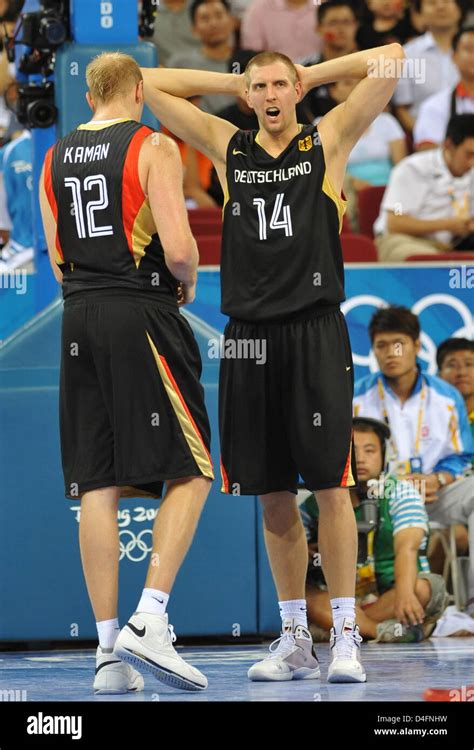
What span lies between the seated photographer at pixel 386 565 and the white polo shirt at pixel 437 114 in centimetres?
347

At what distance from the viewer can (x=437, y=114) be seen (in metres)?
8.65

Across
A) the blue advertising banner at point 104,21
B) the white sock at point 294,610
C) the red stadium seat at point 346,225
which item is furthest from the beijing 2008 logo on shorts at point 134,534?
the red stadium seat at point 346,225

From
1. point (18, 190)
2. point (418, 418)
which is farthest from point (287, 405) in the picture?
point (18, 190)

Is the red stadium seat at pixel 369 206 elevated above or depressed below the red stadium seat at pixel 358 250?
above

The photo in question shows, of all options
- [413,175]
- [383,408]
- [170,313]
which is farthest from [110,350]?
[413,175]

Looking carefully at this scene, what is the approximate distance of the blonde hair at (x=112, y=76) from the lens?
3971mm

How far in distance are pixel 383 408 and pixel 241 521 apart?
3.37ft

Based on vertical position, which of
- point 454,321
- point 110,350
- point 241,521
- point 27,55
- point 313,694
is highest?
point 27,55

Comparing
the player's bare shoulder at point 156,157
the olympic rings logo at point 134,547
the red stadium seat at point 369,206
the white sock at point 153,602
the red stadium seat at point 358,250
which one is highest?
the red stadium seat at point 369,206

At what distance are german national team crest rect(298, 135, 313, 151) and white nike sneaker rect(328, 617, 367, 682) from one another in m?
1.57

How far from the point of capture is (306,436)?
4.14 meters

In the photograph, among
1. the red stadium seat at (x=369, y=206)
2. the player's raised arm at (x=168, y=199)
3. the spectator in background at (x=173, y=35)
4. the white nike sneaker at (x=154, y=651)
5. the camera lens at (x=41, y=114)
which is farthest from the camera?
the spectator in background at (x=173, y=35)

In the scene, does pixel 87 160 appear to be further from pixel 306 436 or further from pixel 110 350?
pixel 306 436

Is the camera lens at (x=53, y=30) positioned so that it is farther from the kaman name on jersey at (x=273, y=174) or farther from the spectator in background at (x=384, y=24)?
the spectator in background at (x=384, y=24)
